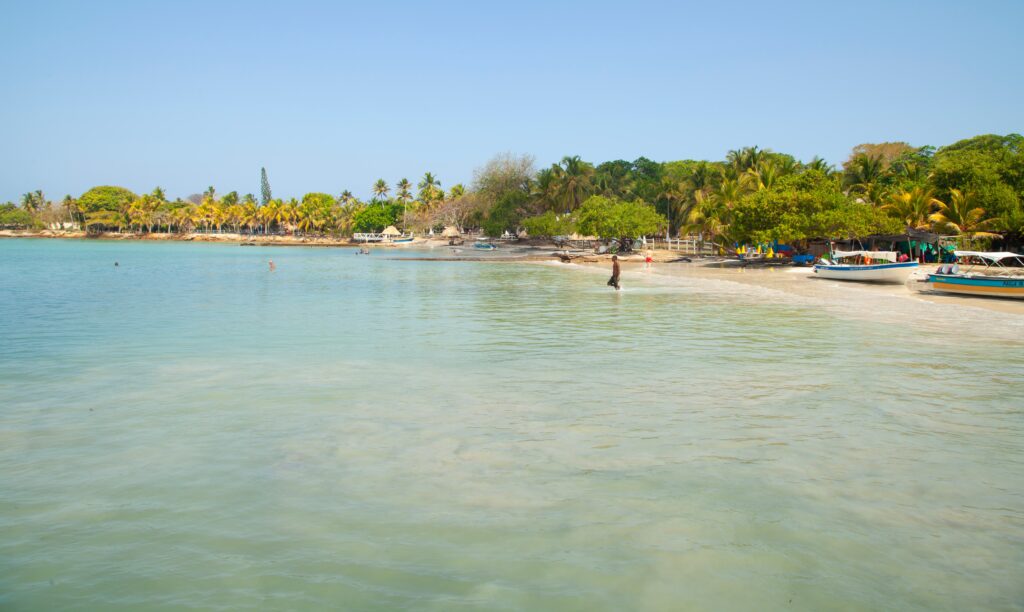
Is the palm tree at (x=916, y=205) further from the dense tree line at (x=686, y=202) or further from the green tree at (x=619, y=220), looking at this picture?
the green tree at (x=619, y=220)

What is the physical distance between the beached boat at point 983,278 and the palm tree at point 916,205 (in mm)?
12889

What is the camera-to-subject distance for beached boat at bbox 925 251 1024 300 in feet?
92.2

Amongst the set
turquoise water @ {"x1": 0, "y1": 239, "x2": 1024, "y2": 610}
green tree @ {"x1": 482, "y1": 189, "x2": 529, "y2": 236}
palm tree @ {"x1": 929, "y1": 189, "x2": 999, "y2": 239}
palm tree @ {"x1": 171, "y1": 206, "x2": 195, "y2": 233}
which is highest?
palm tree @ {"x1": 171, "y1": 206, "x2": 195, "y2": 233}

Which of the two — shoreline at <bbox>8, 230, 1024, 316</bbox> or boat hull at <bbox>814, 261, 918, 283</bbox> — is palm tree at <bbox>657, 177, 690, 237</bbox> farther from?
boat hull at <bbox>814, 261, 918, 283</bbox>

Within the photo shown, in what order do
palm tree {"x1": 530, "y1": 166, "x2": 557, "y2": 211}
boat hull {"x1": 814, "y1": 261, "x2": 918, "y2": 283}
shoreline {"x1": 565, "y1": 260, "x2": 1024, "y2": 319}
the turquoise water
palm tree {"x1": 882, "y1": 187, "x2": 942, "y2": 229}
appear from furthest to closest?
palm tree {"x1": 530, "y1": 166, "x2": 557, "y2": 211} → palm tree {"x1": 882, "y1": 187, "x2": 942, "y2": 229} → boat hull {"x1": 814, "y1": 261, "x2": 918, "y2": 283} → shoreline {"x1": 565, "y1": 260, "x2": 1024, "y2": 319} → the turquoise water

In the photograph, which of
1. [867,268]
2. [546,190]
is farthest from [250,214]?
[867,268]

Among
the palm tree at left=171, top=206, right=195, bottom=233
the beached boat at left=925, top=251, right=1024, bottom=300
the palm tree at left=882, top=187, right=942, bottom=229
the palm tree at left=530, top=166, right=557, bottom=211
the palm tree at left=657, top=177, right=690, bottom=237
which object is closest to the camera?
the beached boat at left=925, top=251, right=1024, bottom=300

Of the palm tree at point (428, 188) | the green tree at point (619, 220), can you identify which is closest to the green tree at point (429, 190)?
the palm tree at point (428, 188)

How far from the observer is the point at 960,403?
11.4m

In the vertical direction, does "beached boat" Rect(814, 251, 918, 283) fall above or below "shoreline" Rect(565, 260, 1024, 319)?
above

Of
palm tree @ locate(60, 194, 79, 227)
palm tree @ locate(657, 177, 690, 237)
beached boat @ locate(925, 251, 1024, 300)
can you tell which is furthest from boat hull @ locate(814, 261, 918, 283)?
palm tree @ locate(60, 194, 79, 227)

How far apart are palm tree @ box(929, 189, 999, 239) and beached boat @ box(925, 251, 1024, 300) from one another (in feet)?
24.8

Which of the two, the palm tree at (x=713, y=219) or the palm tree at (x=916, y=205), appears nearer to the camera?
the palm tree at (x=916, y=205)

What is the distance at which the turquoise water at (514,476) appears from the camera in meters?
5.49
